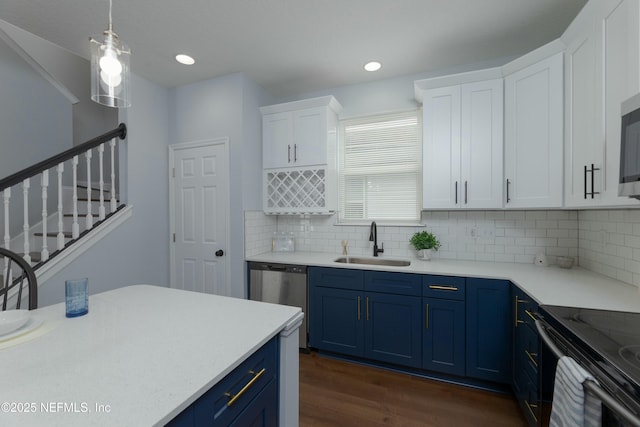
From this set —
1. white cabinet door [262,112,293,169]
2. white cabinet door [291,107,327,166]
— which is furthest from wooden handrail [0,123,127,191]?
white cabinet door [291,107,327,166]

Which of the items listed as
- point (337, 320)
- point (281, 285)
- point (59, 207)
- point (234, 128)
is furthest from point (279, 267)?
point (59, 207)

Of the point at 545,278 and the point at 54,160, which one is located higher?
the point at 54,160

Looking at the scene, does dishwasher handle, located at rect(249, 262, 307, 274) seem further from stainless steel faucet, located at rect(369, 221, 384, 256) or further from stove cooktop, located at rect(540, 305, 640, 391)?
stove cooktop, located at rect(540, 305, 640, 391)

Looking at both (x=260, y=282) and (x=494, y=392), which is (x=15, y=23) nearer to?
(x=260, y=282)

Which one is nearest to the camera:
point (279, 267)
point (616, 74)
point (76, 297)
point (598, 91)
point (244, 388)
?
point (244, 388)

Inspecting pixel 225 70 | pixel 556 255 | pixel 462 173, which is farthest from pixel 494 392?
pixel 225 70

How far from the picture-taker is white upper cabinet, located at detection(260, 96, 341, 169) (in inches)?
114

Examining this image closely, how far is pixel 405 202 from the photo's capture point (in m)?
2.99

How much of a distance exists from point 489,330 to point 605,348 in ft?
3.86

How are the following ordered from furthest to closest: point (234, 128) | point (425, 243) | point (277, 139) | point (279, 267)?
point (277, 139) < point (234, 128) < point (279, 267) < point (425, 243)

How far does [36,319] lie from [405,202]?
9.33 feet

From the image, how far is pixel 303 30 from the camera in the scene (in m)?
2.17

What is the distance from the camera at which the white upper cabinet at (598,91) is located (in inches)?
52.3

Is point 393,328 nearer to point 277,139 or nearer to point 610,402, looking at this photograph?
point 610,402
